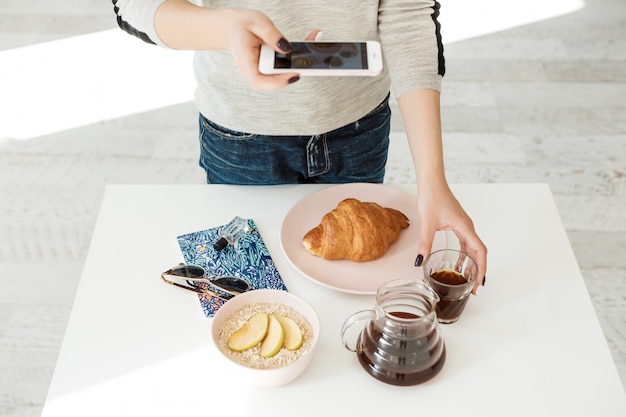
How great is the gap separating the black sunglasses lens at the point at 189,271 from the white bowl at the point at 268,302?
126 millimetres

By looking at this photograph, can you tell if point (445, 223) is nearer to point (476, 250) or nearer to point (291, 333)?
point (476, 250)

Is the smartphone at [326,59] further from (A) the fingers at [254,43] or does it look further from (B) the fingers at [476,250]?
(B) the fingers at [476,250]

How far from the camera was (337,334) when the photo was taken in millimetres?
985

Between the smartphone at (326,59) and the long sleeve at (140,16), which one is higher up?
the long sleeve at (140,16)

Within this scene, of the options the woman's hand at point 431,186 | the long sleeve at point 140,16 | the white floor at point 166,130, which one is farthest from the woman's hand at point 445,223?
the white floor at point 166,130

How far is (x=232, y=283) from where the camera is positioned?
3.38 ft

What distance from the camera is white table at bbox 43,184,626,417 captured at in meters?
0.89

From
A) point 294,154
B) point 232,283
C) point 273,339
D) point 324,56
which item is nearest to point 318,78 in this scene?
point 294,154

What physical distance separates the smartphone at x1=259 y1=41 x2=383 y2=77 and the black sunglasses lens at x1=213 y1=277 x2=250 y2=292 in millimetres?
321

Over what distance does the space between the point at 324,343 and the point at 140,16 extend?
0.57 meters

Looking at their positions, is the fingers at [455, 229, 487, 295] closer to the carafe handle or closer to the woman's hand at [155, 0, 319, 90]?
the carafe handle

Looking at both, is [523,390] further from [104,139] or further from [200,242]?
[104,139]

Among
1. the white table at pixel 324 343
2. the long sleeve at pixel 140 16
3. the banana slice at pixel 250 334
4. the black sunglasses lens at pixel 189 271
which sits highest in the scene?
the long sleeve at pixel 140 16

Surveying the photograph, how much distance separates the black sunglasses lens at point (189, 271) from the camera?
1.04 metres
